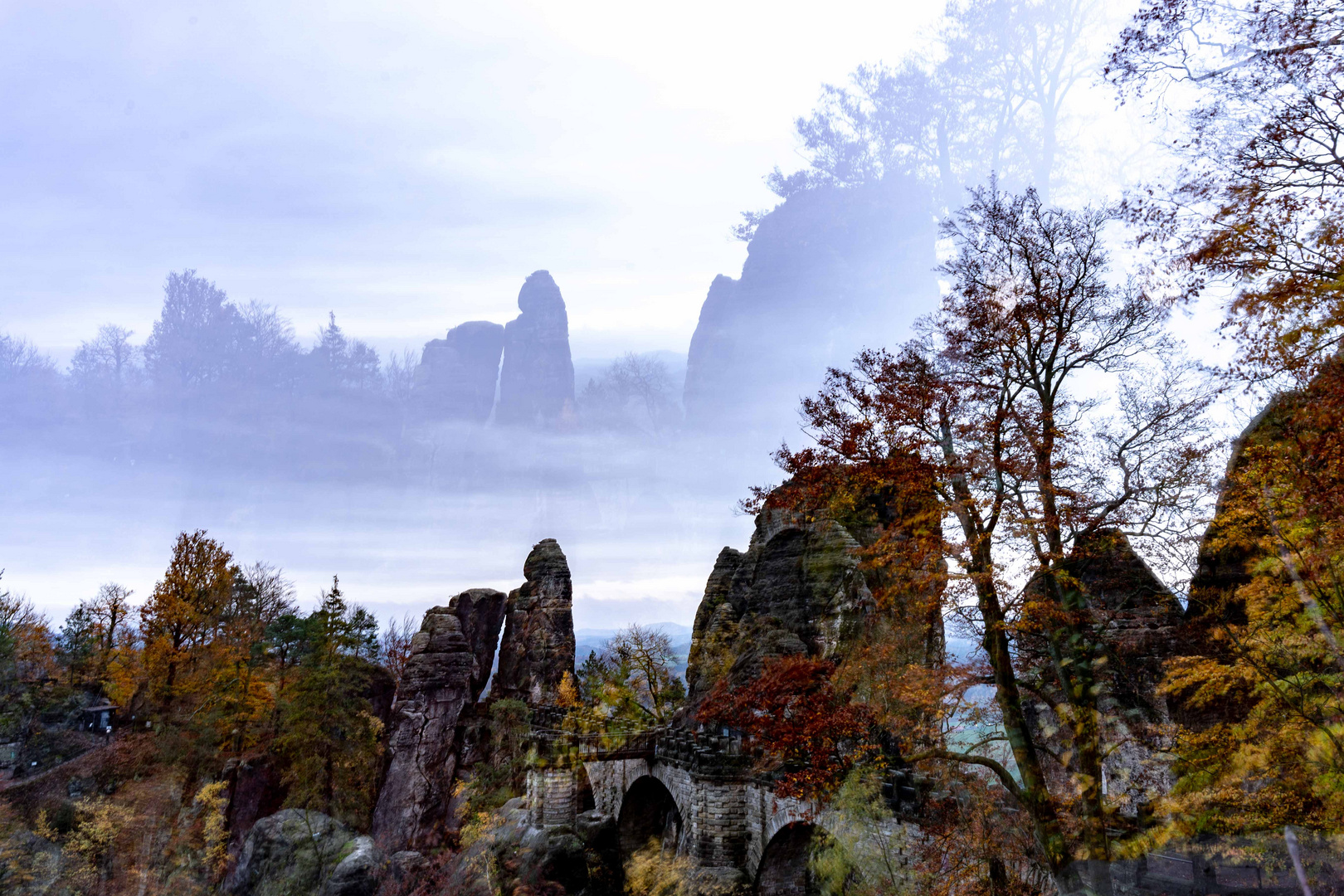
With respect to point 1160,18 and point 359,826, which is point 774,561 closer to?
point 359,826

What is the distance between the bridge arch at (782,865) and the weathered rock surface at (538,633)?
2892 centimetres

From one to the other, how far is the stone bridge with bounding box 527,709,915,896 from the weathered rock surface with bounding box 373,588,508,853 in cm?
909

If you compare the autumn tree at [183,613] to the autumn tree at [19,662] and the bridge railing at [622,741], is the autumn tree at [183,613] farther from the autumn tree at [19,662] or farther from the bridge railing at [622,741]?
the bridge railing at [622,741]

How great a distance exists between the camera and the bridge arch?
951 inches

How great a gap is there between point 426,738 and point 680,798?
22.9 metres

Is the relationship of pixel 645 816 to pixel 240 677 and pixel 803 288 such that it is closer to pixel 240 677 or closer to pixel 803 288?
pixel 240 677

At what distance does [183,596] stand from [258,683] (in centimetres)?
834

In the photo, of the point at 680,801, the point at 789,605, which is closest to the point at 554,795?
the point at 680,801

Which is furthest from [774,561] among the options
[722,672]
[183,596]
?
[183,596]

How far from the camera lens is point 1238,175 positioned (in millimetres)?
9945

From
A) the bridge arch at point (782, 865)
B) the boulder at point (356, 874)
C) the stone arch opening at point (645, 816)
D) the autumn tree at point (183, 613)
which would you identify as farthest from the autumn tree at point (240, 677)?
the bridge arch at point (782, 865)

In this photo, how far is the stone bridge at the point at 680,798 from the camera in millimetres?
24375

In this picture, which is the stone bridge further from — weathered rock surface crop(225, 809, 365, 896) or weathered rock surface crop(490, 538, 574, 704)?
weathered rock surface crop(490, 538, 574, 704)

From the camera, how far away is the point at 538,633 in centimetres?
5359
